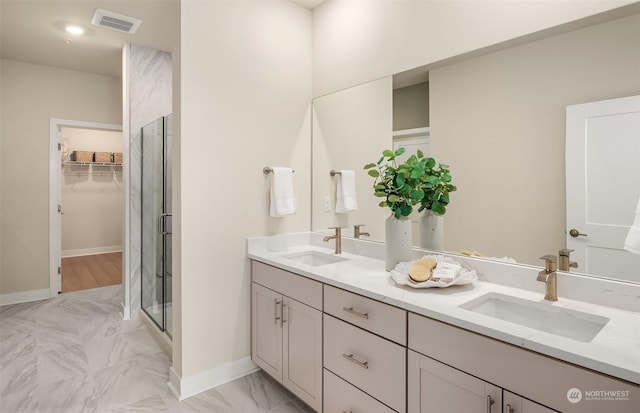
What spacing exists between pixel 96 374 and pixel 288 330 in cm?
150

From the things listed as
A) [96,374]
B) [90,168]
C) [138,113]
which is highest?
[138,113]

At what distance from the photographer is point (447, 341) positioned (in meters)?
1.25

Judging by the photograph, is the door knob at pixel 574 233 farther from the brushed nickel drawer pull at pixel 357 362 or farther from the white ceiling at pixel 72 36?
the white ceiling at pixel 72 36

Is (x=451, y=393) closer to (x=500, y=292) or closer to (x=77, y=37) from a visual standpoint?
(x=500, y=292)

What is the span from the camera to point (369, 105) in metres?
2.33

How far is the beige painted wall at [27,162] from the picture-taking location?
153 inches

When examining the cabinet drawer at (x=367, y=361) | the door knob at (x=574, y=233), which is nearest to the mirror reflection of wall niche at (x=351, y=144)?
the cabinet drawer at (x=367, y=361)

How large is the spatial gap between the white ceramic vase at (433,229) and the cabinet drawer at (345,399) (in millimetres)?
809

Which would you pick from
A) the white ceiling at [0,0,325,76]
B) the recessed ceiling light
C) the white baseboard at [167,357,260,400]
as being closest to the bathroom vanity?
the white baseboard at [167,357,260,400]

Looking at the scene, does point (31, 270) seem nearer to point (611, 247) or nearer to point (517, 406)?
point (517, 406)

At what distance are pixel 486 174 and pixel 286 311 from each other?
51.1 inches

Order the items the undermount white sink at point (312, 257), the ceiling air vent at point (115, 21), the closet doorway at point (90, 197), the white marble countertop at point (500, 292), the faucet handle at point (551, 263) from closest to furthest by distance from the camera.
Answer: the white marble countertop at point (500, 292) < the faucet handle at point (551, 263) < the undermount white sink at point (312, 257) < the ceiling air vent at point (115, 21) < the closet doorway at point (90, 197)

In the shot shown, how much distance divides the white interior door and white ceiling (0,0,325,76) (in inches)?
80.1

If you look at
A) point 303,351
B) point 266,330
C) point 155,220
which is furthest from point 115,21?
point 303,351
